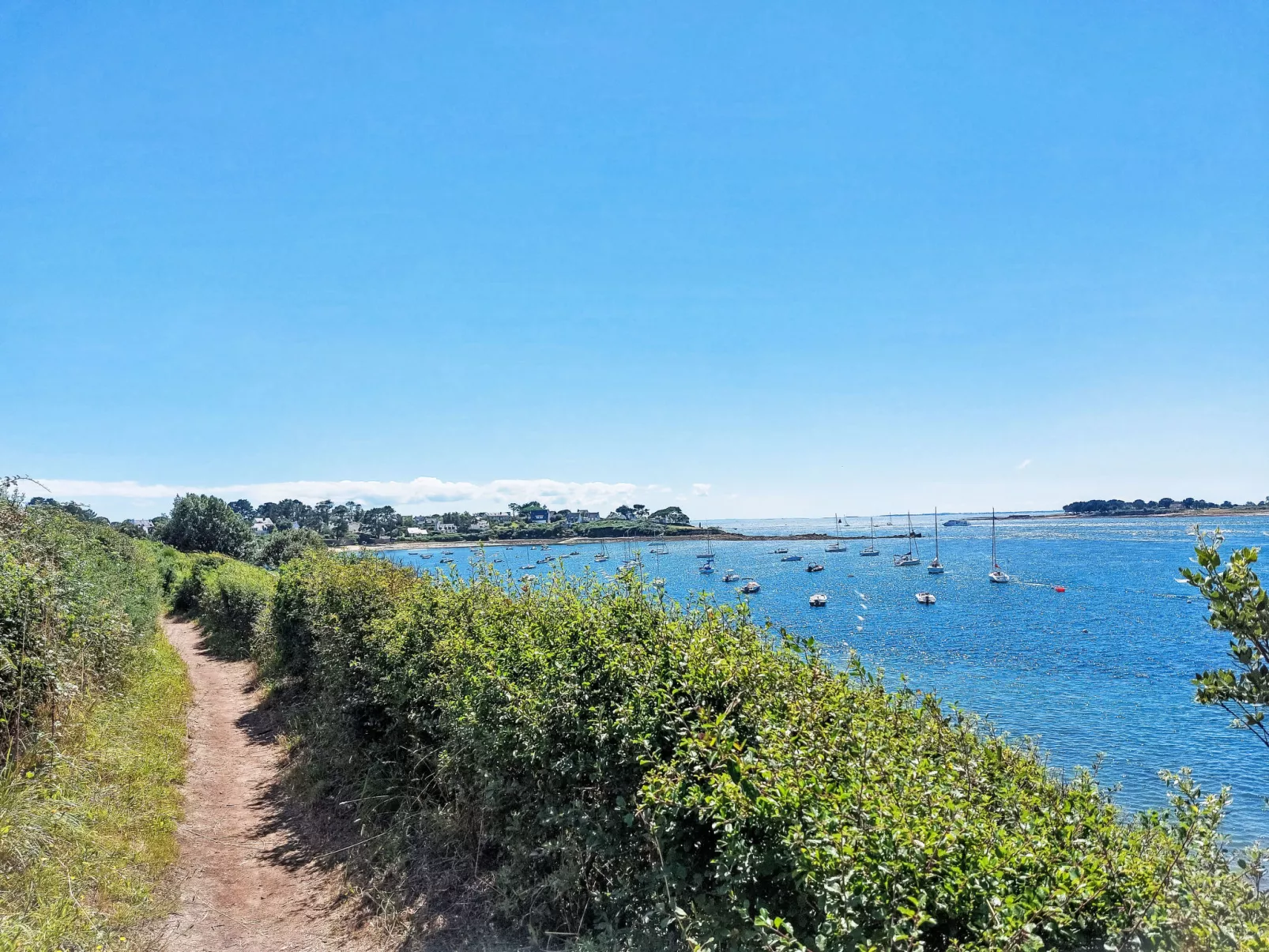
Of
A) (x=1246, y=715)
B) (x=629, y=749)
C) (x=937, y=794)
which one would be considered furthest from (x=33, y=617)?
(x=1246, y=715)

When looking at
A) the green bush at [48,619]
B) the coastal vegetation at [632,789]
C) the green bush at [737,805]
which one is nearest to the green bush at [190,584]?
the green bush at [48,619]

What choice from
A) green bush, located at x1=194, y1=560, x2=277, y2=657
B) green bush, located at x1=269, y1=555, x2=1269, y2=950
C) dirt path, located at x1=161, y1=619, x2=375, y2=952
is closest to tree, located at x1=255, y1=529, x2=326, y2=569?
green bush, located at x1=194, y1=560, x2=277, y2=657

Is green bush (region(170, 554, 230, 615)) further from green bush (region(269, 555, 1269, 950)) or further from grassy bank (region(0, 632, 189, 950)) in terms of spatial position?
green bush (region(269, 555, 1269, 950))

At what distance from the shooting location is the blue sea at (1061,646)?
846 inches

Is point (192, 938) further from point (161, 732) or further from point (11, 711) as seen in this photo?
point (161, 732)

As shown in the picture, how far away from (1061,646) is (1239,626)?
50469 mm

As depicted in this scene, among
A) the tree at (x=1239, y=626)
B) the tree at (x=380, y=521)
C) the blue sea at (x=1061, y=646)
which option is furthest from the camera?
the tree at (x=380, y=521)

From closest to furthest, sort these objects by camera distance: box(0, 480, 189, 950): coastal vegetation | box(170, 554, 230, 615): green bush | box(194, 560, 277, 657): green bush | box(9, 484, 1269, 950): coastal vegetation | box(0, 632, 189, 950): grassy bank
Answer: box(9, 484, 1269, 950): coastal vegetation
box(0, 632, 189, 950): grassy bank
box(0, 480, 189, 950): coastal vegetation
box(194, 560, 277, 657): green bush
box(170, 554, 230, 615): green bush

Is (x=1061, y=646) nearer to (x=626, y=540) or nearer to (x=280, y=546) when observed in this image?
(x=280, y=546)

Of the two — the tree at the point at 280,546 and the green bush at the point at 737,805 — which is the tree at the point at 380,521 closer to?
the tree at the point at 280,546

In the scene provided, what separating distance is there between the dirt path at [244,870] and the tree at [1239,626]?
643 centimetres

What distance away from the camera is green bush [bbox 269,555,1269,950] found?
229 centimetres

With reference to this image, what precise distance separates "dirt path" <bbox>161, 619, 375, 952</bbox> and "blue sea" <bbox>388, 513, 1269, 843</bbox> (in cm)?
402

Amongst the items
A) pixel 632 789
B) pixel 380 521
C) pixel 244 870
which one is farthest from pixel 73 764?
pixel 380 521
